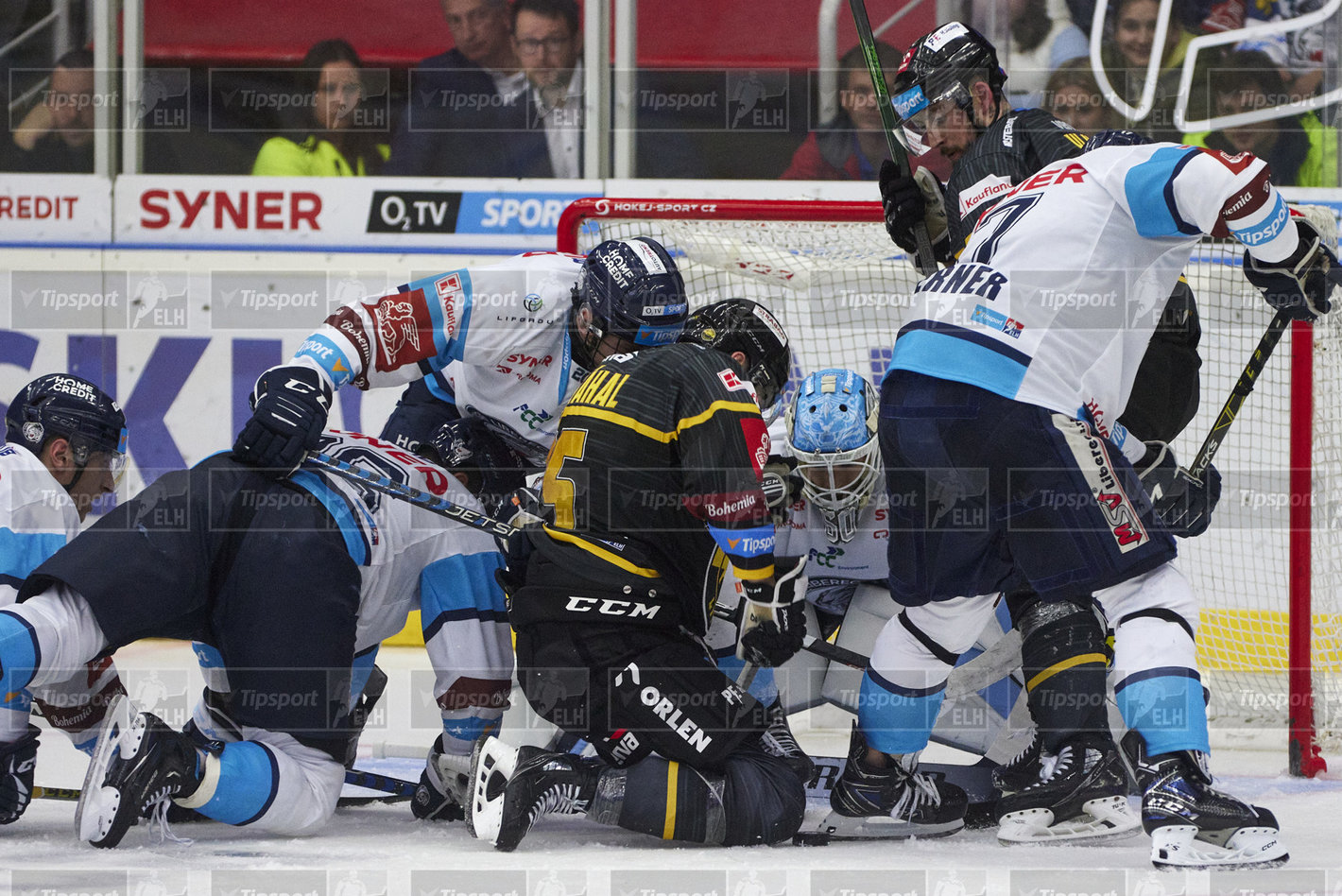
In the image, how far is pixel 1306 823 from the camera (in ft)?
9.73

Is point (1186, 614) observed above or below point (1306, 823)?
above

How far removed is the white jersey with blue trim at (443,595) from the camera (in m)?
2.97

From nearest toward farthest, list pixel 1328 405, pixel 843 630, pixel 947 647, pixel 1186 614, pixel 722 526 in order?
pixel 1186 614 → pixel 722 526 → pixel 947 647 → pixel 843 630 → pixel 1328 405

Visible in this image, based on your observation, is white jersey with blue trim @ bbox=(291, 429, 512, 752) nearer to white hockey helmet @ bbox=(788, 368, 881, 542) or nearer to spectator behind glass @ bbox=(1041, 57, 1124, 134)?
white hockey helmet @ bbox=(788, 368, 881, 542)

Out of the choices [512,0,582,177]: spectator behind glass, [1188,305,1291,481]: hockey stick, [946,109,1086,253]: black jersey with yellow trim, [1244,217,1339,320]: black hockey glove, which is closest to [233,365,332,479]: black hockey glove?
[946,109,1086,253]: black jersey with yellow trim

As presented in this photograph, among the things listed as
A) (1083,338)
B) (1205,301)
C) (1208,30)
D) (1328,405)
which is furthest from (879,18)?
(1083,338)

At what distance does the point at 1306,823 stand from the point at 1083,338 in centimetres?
115

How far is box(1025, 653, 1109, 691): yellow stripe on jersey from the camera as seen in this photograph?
9.68 ft

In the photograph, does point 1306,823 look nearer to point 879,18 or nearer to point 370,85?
point 879,18

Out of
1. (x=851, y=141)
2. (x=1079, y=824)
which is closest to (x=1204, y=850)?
(x=1079, y=824)

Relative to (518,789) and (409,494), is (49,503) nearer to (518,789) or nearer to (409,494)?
(409,494)

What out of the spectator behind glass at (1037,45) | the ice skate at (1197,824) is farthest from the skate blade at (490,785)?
the spectator behind glass at (1037,45)

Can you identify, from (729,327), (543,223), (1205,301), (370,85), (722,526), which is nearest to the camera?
(722,526)

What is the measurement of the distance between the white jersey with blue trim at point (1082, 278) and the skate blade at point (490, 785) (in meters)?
1.03
